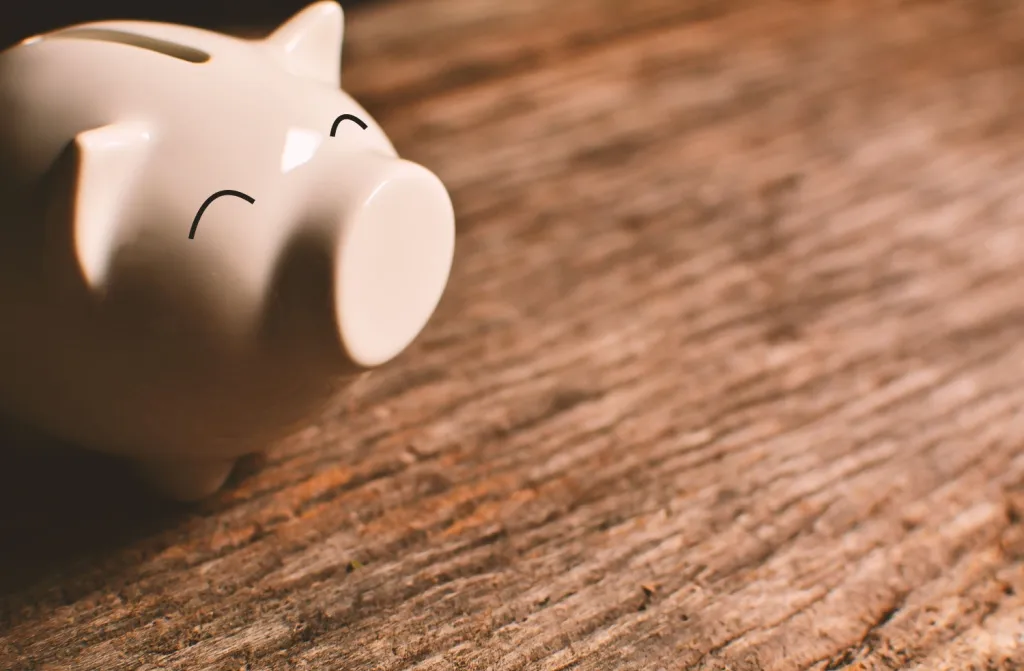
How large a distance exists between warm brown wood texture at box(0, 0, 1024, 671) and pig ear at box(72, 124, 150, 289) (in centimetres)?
24

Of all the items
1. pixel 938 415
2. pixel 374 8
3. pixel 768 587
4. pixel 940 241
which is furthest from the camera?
pixel 374 8

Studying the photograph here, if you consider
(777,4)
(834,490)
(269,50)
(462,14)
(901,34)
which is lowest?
(834,490)

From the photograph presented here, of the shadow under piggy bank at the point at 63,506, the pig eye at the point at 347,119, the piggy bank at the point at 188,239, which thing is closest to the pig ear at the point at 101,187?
the piggy bank at the point at 188,239

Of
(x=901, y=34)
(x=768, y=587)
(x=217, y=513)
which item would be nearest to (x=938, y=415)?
(x=768, y=587)

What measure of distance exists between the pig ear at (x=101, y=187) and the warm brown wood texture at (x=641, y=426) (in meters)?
0.24

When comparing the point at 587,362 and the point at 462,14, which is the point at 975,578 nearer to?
the point at 587,362

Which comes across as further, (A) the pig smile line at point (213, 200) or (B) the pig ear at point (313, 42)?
(B) the pig ear at point (313, 42)

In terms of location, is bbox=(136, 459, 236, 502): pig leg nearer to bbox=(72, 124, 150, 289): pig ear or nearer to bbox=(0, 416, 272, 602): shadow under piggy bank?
bbox=(0, 416, 272, 602): shadow under piggy bank

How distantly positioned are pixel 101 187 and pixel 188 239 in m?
0.05

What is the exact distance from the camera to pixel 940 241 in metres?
0.96

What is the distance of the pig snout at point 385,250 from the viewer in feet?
1.68

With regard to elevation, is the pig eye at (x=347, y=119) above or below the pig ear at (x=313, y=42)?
below

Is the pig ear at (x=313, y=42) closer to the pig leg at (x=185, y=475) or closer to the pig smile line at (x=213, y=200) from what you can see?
the pig smile line at (x=213, y=200)

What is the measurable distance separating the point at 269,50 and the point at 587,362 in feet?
1.23
